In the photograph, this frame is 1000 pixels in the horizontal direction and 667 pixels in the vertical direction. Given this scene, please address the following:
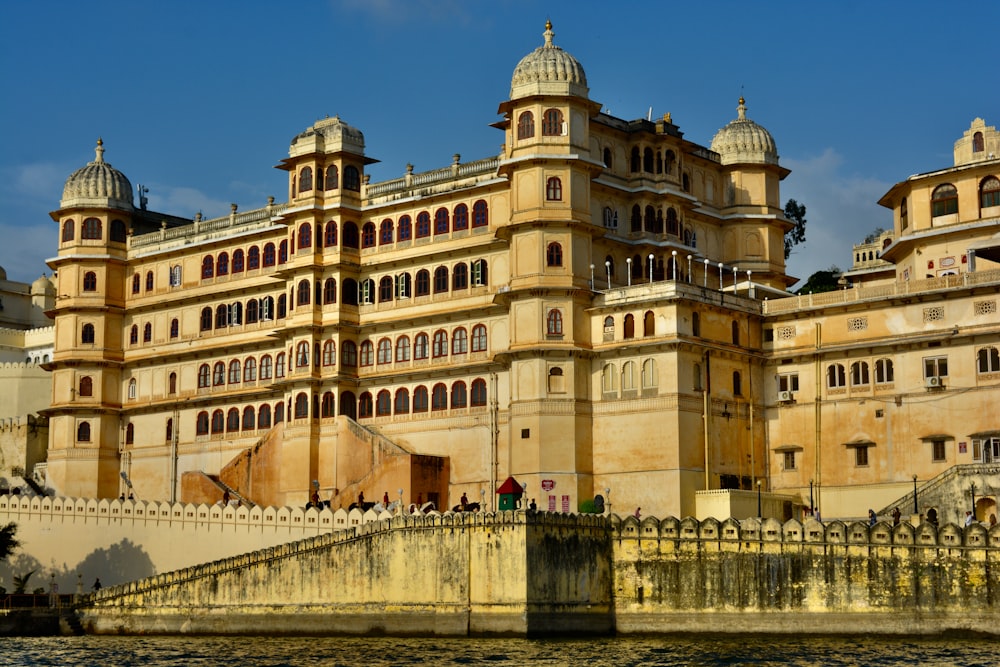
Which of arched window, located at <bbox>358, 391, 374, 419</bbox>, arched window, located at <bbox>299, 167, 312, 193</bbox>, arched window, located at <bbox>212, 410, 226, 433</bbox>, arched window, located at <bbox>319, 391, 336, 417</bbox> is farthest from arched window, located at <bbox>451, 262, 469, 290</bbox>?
arched window, located at <bbox>212, 410, 226, 433</bbox>

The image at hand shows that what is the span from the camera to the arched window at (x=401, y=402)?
73.2 m

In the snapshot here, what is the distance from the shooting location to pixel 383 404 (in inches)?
2918

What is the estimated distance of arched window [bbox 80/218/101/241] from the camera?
84.2 metres

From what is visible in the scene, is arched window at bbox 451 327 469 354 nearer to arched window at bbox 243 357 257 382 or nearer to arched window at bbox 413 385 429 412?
arched window at bbox 413 385 429 412

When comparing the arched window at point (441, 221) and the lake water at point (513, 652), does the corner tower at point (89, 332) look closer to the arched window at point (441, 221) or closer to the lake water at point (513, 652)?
the arched window at point (441, 221)

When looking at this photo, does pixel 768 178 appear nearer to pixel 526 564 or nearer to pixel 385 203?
pixel 385 203

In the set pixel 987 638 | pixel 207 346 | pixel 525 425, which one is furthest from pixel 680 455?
pixel 207 346

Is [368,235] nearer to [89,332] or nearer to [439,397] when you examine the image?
[439,397]

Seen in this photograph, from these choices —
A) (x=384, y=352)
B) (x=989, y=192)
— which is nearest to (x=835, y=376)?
(x=989, y=192)

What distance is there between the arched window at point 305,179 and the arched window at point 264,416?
11233 millimetres

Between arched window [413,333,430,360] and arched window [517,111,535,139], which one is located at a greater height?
arched window [517,111,535,139]

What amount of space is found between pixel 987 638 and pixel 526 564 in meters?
14.8

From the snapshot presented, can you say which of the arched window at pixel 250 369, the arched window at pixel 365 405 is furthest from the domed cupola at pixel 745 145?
the arched window at pixel 250 369

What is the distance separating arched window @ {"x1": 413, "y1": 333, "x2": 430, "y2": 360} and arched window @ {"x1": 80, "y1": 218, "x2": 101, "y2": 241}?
21545 millimetres
